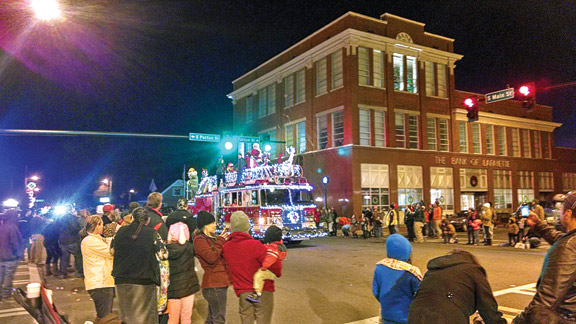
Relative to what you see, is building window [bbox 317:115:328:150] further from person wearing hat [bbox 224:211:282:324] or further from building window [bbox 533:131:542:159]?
person wearing hat [bbox 224:211:282:324]

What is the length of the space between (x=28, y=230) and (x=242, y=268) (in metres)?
13.7

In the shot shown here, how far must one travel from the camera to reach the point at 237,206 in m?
19.4

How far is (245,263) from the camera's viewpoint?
4.94m

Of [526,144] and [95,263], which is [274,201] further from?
[526,144]

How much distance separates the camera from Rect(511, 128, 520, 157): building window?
4190cm

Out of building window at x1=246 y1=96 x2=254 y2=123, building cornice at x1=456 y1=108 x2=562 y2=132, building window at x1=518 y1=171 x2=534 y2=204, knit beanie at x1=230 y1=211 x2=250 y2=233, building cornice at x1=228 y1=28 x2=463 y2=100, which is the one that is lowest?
knit beanie at x1=230 y1=211 x2=250 y2=233

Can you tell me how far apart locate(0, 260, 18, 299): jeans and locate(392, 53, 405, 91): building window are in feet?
97.1

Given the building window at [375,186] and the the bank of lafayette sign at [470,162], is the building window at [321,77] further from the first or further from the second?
the the bank of lafayette sign at [470,162]

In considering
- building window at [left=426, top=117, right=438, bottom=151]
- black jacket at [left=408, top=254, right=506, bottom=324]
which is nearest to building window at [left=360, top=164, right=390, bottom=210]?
building window at [left=426, top=117, right=438, bottom=151]

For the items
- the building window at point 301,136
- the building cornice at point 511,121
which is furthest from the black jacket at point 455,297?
the building cornice at point 511,121

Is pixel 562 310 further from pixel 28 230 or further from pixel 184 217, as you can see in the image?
pixel 28 230

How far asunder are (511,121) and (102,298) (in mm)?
43685

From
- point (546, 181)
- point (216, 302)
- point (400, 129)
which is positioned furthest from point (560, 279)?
point (546, 181)

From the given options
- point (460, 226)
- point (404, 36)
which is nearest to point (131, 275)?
point (460, 226)
